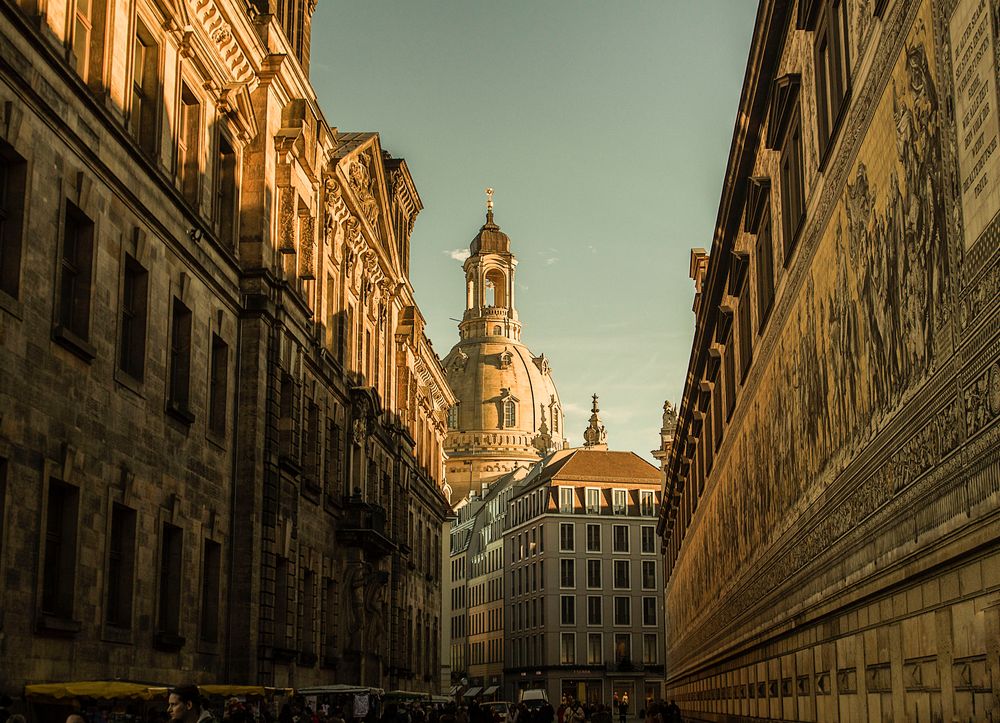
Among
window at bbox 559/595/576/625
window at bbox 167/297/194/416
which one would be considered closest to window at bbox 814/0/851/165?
window at bbox 167/297/194/416

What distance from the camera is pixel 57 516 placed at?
2362cm

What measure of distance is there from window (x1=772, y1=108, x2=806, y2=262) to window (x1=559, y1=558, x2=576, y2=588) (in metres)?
101

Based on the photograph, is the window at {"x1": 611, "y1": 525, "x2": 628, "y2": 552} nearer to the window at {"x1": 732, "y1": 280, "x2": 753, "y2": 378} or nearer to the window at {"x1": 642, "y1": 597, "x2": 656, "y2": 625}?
the window at {"x1": 642, "y1": 597, "x2": 656, "y2": 625}

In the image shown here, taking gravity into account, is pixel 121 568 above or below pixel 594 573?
below

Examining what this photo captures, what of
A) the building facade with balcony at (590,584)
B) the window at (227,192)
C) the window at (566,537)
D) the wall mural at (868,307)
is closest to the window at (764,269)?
the wall mural at (868,307)

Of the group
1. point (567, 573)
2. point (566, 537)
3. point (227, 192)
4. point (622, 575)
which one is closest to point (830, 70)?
point (227, 192)

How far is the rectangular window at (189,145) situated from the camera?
31708 millimetres

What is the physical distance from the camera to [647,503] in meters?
128

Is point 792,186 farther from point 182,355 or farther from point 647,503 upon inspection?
point 647,503

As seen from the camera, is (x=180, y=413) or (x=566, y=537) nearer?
(x=180, y=413)

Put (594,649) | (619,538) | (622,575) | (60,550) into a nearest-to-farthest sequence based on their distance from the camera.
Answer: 1. (60,550)
2. (594,649)
3. (622,575)
4. (619,538)

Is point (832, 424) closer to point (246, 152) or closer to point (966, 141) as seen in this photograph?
point (966, 141)

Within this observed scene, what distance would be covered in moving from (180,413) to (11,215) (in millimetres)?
8646

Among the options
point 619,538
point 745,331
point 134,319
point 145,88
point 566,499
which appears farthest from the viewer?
point 619,538
